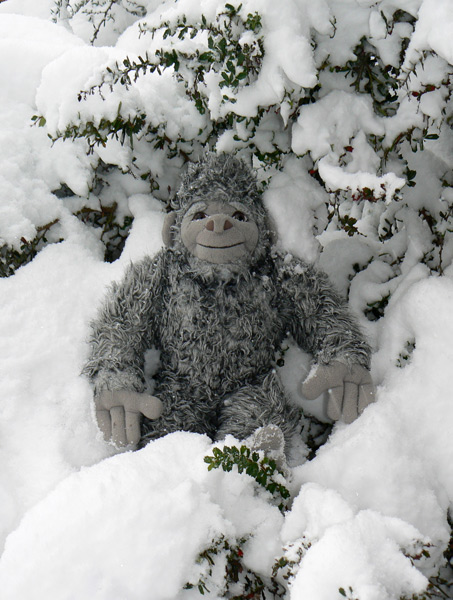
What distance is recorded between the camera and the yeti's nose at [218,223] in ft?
7.53

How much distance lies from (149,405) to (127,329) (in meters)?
0.36

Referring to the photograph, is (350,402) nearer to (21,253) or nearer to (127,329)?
(127,329)

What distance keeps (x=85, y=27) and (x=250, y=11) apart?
2.85 metres

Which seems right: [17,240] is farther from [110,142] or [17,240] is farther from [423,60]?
[423,60]

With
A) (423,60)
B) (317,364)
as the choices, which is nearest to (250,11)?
(423,60)

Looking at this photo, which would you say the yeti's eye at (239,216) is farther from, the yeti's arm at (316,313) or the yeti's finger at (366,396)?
the yeti's finger at (366,396)

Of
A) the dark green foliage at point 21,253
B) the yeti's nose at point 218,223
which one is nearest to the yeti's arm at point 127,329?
the yeti's nose at point 218,223

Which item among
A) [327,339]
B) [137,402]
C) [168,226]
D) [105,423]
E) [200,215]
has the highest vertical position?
[200,215]

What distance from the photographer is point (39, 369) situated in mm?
2441

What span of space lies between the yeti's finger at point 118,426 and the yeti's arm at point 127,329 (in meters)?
0.10

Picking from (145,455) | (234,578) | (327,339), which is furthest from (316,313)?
(234,578)

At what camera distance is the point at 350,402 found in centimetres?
234

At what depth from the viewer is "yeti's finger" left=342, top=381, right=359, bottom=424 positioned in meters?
2.33

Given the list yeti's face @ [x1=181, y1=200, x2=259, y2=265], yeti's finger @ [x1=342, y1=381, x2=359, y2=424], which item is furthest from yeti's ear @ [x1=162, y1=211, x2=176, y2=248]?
yeti's finger @ [x1=342, y1=381, x2=359, y2=424]
